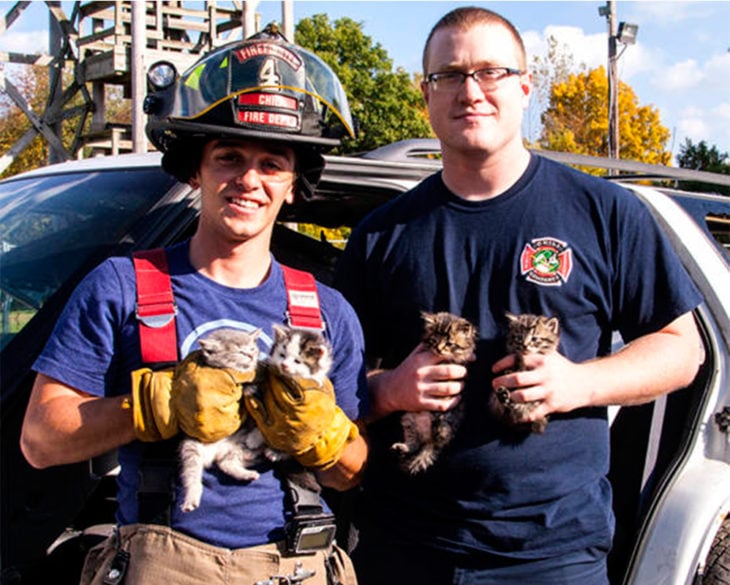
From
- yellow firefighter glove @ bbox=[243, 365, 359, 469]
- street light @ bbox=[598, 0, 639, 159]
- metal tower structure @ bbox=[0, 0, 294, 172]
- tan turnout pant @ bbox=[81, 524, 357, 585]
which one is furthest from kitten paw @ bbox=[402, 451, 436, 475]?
street light @ bbox=[598, 0, 639, 159]

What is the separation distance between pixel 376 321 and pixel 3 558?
1.35 metres

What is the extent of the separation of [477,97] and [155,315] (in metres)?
1.08

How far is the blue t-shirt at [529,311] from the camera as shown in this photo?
2352mm

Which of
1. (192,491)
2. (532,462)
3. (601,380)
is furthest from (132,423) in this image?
(601,380)

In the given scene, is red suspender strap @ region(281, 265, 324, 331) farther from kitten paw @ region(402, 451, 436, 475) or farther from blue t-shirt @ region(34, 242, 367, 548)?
kitten paw @ region(402, 451, 436, 475)

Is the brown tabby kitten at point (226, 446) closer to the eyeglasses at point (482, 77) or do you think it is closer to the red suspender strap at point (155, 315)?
the red suspender strap at point (155, 315)

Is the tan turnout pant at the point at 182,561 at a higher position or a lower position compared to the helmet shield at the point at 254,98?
lower

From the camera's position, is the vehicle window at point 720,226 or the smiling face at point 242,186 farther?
the vehicle window at point 720,226

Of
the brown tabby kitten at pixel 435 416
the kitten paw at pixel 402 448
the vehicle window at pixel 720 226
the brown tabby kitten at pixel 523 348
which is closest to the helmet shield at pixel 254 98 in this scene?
the brown tabby kitten at pixel 435 416

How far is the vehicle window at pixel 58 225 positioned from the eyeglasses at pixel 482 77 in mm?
1221

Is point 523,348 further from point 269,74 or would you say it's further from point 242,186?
point 269,74

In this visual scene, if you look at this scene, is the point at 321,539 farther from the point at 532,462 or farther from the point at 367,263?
the point at 367,263

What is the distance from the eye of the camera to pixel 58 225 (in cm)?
320

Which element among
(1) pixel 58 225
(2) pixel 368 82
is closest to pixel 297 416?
(1) pixel 58 225
